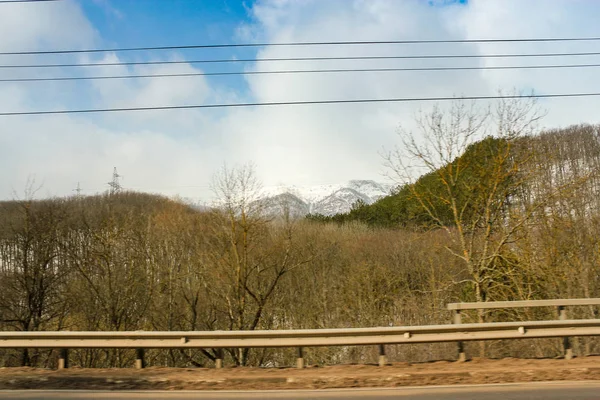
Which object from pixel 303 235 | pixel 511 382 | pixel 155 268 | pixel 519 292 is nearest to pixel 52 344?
pixel 511 382

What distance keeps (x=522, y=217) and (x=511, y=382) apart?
24.4ft

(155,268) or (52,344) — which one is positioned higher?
(155,268)

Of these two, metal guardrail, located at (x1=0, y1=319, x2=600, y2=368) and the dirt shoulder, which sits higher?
metal guardrail, located at (x1=0, y1=319, x2=600, y2=368)

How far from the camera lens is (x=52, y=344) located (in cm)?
827

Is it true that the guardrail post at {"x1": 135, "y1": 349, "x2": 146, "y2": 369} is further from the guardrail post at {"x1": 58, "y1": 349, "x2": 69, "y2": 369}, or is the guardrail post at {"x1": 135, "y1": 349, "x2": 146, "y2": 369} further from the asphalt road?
the asphalt road

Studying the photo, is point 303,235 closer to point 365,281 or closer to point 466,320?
point 365,281

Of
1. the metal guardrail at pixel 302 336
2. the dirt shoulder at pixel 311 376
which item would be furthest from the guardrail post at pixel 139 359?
the metal guardrail at pixel 302 336

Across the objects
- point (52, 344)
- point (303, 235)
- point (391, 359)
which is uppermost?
point (303, 235)

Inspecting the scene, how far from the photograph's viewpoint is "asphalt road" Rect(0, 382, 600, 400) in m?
6.50

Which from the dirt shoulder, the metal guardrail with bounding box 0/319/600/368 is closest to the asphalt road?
the dirt shoulder

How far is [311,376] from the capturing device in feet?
25.2

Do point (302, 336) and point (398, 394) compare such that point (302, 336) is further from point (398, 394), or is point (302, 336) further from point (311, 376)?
point (398, 394)

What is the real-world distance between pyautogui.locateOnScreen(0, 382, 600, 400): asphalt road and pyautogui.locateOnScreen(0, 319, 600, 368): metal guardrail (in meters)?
1.12

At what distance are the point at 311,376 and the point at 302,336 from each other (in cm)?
Result: 71
